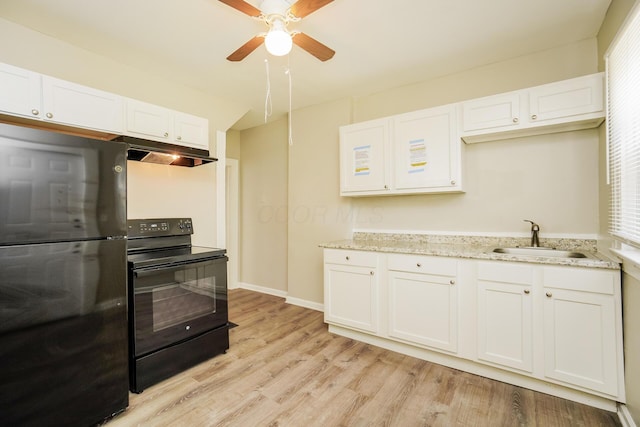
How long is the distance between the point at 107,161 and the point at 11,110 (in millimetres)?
660

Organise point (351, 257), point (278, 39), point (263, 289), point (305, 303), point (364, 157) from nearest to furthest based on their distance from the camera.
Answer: point (278, 39)
point (351, 257)
point (364, 157)
point (305, 303)
point (263, 289)

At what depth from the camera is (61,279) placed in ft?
5.03

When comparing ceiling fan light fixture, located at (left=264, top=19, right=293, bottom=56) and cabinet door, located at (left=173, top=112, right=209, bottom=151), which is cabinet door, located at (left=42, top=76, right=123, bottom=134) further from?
ceiling fan light fixture, located at (left=264, top=19, right=293, bottom=56)

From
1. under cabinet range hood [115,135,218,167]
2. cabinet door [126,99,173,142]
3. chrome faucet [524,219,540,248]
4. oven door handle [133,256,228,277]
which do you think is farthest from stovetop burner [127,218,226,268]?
chrome faucet [524,219,540,248]

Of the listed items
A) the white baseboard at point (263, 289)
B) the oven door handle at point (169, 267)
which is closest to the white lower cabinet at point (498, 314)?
the oven door handle at point (169, 267)

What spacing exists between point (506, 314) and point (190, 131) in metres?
3.00

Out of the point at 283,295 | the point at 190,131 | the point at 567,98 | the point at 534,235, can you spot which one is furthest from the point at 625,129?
the point at 283,295

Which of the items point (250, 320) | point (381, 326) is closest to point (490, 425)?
point (381, 326)

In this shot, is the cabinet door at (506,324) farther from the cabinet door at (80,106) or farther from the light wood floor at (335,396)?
the cabinet door at (80,106)

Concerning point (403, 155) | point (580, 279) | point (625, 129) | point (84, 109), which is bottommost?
point (580, 279)

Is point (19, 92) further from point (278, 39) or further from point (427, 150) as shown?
point (427, 150)

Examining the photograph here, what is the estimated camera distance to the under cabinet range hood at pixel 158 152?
6.87ft

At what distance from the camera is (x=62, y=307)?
1.54 m

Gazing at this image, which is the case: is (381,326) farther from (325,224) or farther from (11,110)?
(11,110)
